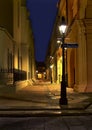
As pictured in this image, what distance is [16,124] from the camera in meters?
15.3

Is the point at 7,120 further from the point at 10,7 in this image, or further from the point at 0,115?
the point at 10,7

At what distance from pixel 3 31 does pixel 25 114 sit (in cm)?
1526

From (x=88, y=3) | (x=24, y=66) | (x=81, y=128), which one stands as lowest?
(x=81, y=128)

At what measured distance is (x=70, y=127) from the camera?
14.2m

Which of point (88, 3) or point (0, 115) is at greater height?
point (88, 3)

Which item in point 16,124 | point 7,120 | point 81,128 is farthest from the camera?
point 7,120

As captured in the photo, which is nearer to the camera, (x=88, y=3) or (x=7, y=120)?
(x=7, y=120)

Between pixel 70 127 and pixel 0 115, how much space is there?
15.9ft

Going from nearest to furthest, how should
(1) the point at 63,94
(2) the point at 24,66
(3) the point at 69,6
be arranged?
1. (1) the point at 63,94
2. (3) the point at 69,6
3. (2) the point at 24,66

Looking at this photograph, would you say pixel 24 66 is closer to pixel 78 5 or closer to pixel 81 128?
pixel 78 5

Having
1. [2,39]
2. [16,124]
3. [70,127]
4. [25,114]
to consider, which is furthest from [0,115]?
[2,39]

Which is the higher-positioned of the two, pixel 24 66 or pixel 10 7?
pixel 10 7

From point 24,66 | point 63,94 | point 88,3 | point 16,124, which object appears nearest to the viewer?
point 16,124

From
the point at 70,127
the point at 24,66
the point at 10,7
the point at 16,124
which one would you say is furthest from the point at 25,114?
the point at 24,66
